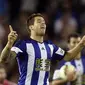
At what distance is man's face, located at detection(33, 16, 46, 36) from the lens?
8094 mm

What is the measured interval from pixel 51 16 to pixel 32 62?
7.23 metres

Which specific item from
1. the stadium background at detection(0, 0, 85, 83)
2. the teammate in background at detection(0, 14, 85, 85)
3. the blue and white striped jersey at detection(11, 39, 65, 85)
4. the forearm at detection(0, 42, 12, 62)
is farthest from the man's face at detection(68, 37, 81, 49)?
the stadium background at detection(0, 0, 85, 83)

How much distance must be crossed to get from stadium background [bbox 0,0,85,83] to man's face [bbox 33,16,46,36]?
562 cm

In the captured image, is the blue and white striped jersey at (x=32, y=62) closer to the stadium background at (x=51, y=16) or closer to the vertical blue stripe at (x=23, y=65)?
the vertical blue stripe at (x=23, y=65)

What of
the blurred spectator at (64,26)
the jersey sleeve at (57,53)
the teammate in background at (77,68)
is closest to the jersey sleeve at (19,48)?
the jersey sleeve at (57,53)

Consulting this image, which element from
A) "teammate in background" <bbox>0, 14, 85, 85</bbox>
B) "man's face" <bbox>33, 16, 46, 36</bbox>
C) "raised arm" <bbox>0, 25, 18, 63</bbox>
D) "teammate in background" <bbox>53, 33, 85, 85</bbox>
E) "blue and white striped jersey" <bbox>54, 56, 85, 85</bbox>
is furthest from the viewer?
"blue and white striped jersey" <bbox>54, 56, 85, 85</bbox>

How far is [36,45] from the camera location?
8.11 m

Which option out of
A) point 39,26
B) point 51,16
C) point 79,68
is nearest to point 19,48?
point 39,26

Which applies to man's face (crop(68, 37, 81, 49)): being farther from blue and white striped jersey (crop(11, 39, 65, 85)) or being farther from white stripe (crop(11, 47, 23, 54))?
white stripe (crop(11, 47, 23, 54))

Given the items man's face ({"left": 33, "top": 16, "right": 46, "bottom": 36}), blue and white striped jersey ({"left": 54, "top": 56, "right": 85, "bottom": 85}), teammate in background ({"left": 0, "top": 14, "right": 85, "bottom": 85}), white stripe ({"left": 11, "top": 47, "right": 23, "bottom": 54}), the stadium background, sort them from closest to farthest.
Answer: white stripe ({"left": 11, "top": 47, "right": 23, "bottom": 54}) < teammate in background ({"left": 0, "top": 14, "right": 85, "bottom": 85}) < man's face ({"left": 33, "top": 16, "right": 46, "bottom": 36}) < blue and white striped jersey ({"left": 54, "top": 56, "right": 85, "bottom": 85}) < the stadium background

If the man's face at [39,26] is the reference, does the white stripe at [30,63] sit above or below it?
below

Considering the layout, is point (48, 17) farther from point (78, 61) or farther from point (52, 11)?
point (78, 61)

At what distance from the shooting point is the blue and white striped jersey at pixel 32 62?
7.95 meters

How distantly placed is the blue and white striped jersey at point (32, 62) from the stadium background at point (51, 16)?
5727 millimetres
